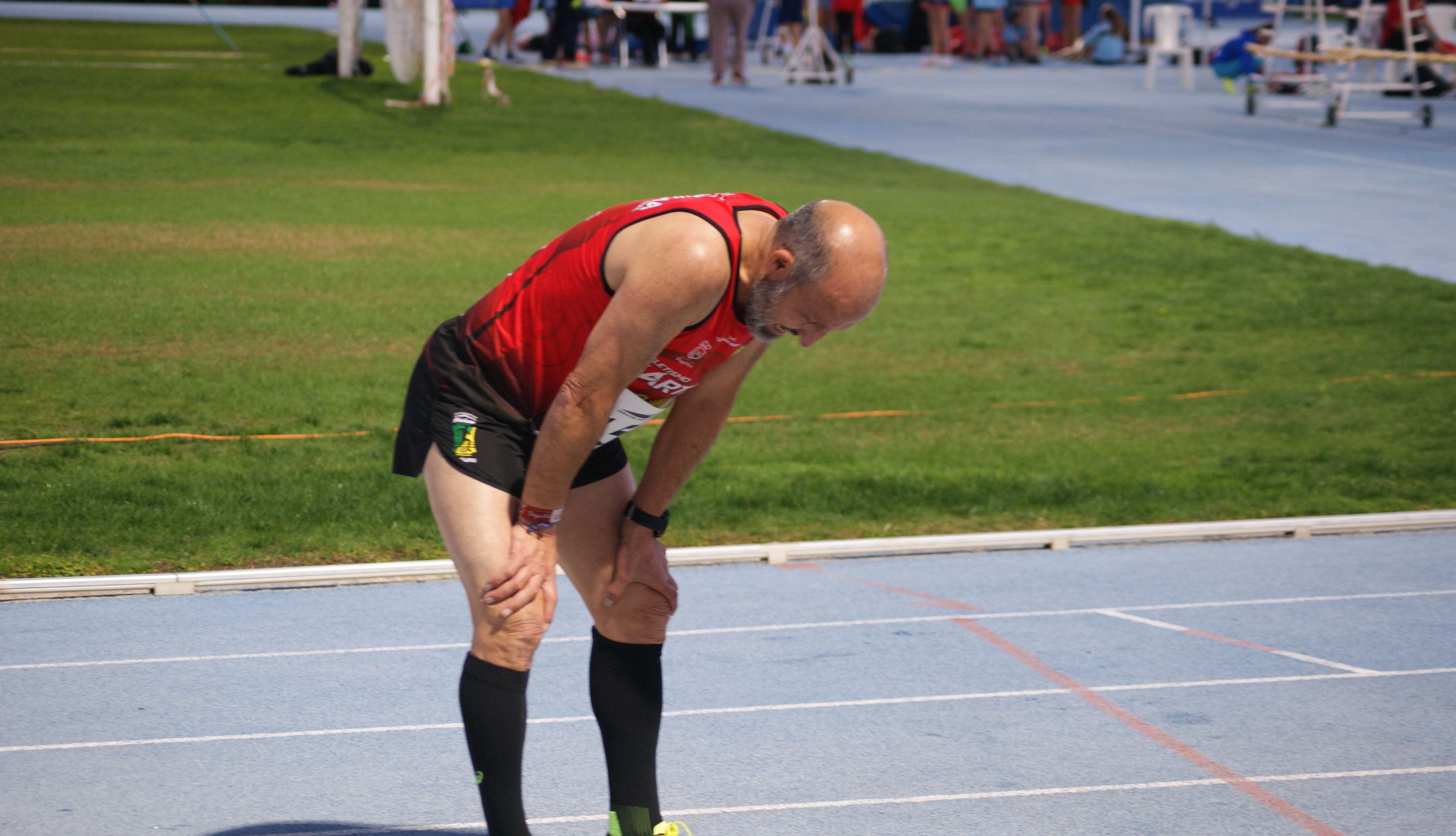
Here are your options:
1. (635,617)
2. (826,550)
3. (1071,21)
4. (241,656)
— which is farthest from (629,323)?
(1071,21)

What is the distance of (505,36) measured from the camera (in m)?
25.5

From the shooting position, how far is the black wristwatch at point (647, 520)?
9.02 ft

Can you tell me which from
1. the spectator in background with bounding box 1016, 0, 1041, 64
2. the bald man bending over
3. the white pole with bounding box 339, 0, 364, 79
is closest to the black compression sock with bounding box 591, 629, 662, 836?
the bald man bending over

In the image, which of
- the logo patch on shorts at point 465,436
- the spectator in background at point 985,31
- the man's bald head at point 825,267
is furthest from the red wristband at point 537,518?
the spectator in background at point 985,31

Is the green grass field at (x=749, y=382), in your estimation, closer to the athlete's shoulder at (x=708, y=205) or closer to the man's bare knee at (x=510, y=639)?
the man's bare knee at (x=510, y=639)

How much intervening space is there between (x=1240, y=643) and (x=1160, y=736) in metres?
0.90

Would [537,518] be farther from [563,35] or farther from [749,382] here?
[563,35]

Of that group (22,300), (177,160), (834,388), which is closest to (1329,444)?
(834,388)

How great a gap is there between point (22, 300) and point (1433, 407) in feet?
28.2

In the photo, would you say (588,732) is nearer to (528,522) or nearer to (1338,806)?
(528,522)

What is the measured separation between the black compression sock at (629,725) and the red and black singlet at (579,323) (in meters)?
0.49

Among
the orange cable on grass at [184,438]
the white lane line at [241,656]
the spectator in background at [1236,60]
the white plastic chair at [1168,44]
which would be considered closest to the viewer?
the white lane line at [241,656]

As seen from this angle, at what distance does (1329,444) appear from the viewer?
22.9 feet

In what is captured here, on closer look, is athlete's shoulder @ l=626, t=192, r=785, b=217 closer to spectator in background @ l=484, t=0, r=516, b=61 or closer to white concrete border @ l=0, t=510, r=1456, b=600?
white concrete border @ l=0, t=510, r=1456, b=600
